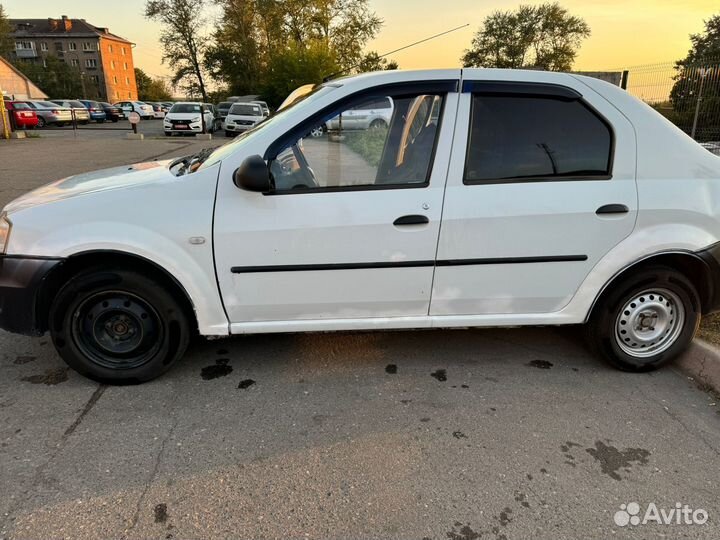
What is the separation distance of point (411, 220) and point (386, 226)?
144 mm

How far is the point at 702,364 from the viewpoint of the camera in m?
3.22

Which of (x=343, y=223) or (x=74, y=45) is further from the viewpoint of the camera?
(x=74, y=45)

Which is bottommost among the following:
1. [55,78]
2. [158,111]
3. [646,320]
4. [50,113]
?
[646,320]

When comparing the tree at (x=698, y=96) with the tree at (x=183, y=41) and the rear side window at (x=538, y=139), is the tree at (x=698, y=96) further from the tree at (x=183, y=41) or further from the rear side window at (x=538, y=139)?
the tree at (x=183, y=41)

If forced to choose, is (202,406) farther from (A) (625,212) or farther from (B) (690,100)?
(B) (690,100)

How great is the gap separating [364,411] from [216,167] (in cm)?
161

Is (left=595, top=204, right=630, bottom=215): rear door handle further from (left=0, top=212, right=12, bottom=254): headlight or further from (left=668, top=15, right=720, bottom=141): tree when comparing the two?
(left=668, top=15, right=720, bottom=141): tree

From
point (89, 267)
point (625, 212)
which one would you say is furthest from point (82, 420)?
point (625, 212)

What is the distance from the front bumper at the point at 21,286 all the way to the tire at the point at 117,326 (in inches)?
4.5

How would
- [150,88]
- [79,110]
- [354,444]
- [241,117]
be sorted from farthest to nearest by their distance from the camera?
[150,88] → [79,110] → [241,117] → [354,444]

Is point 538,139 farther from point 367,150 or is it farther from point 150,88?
point 150,88

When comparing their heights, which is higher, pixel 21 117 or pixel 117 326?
pixel 21 117

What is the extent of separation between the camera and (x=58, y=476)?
228 centimetres

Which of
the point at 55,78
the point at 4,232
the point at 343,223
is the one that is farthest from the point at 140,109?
the point at 343,223
